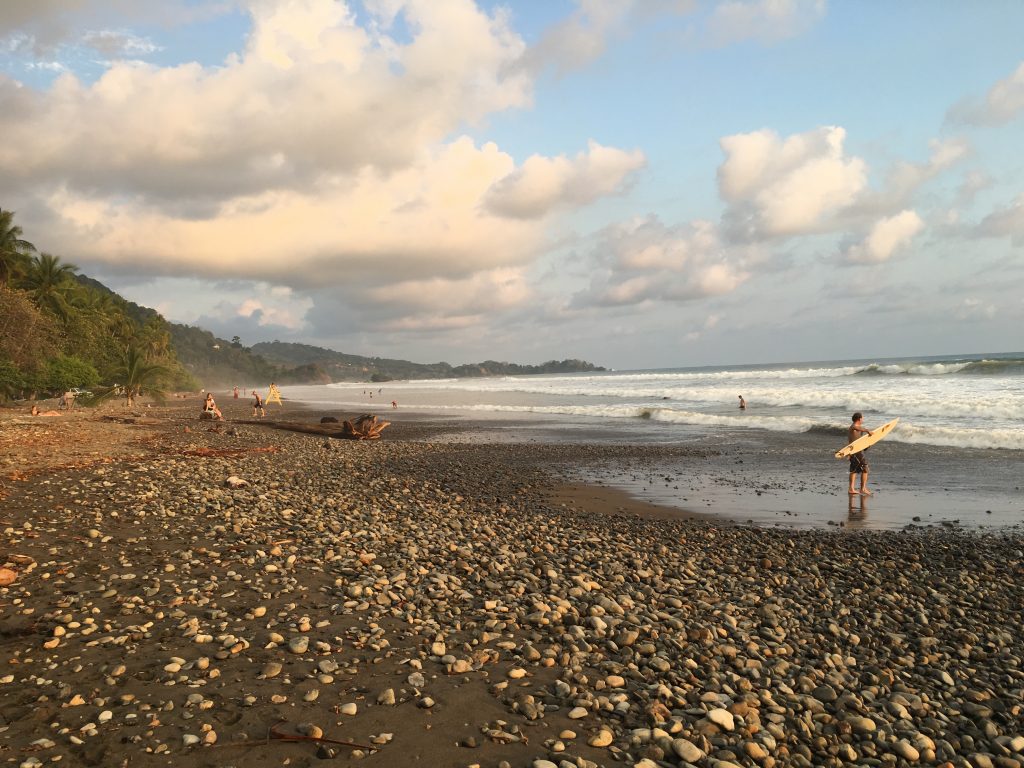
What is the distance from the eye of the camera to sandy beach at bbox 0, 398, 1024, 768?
13.9ft

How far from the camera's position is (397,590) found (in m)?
6.93

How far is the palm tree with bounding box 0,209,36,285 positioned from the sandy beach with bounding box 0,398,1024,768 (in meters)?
44.0

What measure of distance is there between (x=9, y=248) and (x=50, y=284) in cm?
616

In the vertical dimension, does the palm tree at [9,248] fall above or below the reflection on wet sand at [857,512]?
above

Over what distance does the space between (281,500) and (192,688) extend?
277 inches

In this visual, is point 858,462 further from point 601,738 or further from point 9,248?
point 9,248

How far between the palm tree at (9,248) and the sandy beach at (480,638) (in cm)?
4397

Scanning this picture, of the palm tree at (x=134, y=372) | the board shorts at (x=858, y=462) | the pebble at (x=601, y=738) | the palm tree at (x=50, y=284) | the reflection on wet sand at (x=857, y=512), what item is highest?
the palm tree at (x=50, y=284)

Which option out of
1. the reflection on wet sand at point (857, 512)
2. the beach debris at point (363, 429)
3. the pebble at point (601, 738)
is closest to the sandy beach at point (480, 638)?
the pebble at point (601, 738)

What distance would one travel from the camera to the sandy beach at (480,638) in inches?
167

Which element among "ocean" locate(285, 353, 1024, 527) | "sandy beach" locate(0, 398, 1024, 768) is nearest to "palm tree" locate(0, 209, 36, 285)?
"ocean" locate(285, 353, 1024, 527)

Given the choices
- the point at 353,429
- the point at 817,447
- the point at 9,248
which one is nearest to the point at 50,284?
the point at 9,248

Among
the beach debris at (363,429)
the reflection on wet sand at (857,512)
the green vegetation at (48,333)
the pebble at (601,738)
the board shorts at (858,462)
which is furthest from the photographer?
the green vegetation at (48,333)

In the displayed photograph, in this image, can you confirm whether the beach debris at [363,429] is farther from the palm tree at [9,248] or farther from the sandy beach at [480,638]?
the palm tree at [9,248]
